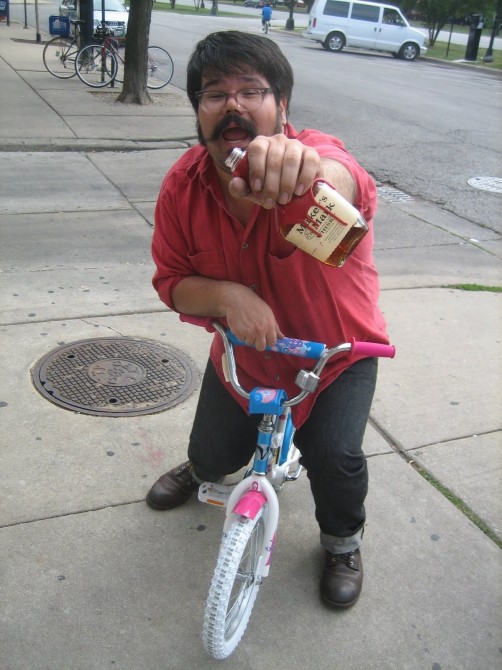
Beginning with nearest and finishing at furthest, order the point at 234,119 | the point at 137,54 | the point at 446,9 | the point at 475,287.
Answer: the point at 234,119 → the point at 475,287 → the point at 137,54 → the point at 446,9

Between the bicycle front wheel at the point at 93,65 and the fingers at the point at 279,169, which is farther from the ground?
the fingers at the point at 279,169

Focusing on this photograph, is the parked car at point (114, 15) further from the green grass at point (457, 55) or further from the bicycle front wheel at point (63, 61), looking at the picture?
the green grass at point (457, 55)

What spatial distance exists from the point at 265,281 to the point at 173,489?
104cm

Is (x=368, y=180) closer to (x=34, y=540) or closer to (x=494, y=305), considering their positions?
(x=34, y=540)

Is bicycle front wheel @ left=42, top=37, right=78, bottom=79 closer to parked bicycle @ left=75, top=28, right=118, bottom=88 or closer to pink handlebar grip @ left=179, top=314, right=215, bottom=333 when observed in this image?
parked bicycle @ left=75, top=28, right=118, bottom=88

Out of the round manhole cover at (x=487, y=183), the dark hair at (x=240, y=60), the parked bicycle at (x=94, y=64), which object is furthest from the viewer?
the parked bicycle at (x=94, y=64)

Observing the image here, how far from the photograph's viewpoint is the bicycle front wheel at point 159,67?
1302 cm

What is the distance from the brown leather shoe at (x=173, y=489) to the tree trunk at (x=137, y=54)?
9.13 m

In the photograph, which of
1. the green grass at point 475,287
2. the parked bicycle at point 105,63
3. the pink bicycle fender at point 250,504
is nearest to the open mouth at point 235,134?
the pink bicycle fender at point 250,504

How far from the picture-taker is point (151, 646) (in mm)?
2262

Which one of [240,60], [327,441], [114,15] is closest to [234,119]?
[240,60]

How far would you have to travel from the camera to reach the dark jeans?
2.33 metres

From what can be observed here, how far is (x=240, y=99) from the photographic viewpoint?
6.68 ft

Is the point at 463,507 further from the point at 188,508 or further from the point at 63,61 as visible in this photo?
the point at 63,61
